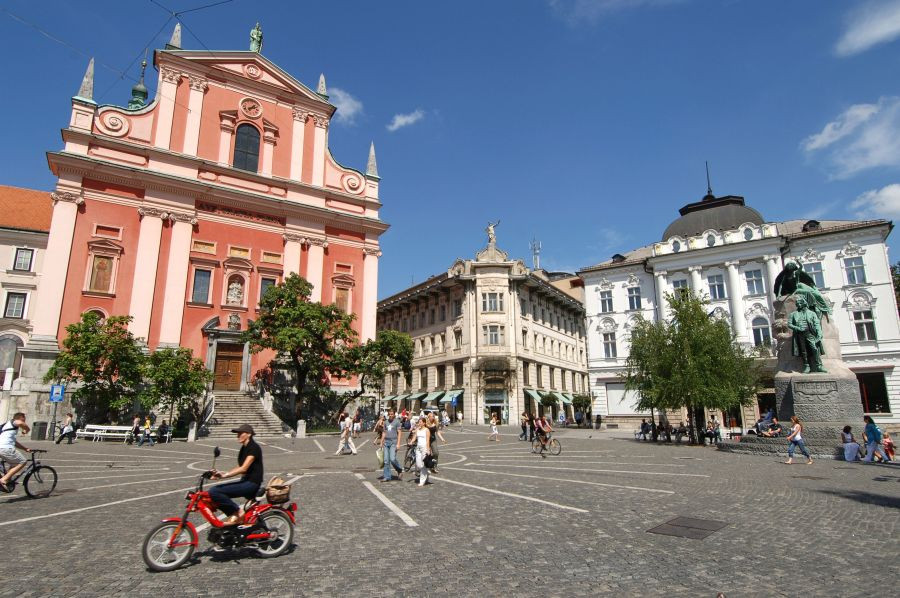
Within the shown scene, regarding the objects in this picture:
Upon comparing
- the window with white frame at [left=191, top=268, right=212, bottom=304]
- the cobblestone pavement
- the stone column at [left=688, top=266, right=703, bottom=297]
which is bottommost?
the cobblestone pavement

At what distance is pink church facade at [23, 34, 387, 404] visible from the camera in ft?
97.5

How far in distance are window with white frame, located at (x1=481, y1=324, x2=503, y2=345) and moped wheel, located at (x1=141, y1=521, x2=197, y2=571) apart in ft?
137

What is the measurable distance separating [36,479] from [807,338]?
75.5 feet

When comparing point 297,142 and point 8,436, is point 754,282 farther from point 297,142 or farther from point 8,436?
point 8,436

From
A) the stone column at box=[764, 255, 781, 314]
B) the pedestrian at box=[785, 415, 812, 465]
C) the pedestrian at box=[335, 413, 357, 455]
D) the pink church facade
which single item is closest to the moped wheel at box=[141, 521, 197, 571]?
the pedestrian at box=[335, 413, 357, 455]

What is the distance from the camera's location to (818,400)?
17531 millimetres

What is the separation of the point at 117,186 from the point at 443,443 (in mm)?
25567

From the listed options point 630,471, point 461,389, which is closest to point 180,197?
point 461,389

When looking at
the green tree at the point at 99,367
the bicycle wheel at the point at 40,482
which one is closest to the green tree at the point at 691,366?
the bicycle wheel at the point at 40,482

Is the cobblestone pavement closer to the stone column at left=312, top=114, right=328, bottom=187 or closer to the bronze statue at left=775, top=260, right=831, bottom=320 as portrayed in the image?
the bronze statue at left=775, top=260, right=831, bottom=320

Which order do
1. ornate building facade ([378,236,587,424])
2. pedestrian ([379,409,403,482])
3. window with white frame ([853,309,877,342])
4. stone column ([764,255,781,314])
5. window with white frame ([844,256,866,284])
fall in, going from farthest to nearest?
ornate building facade ([378,236,587,424]), stone column ([764,255,781,314]), window with white frame ([844,256,866,284]), window with white frame ([853,309,877,342]), pedestrian ([379,409,403,482])

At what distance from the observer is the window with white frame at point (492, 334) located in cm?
4747

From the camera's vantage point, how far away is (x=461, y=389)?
4747 centimetres

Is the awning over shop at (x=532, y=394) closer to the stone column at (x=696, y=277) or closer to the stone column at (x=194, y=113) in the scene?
the stone column at (x=696, y=277)
